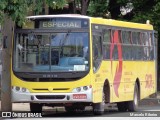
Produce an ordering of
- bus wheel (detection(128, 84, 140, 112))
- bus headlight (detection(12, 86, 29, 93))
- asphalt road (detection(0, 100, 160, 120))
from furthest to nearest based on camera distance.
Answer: bus wheel (detection(128, 84, 140, 112))
asphalt road (detection(0, 100, 160, 120))
bus headlight (detection(12, 86, 29, 93))

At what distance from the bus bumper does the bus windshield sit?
756 mm

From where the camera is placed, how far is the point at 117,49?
22828 millimetres

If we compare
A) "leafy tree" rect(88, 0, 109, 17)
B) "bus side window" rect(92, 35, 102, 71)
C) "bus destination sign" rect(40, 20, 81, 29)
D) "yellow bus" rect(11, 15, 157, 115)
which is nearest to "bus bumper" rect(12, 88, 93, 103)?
"yellow bus" rect(11, 15, 157, 115)

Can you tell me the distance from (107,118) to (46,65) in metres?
2.54

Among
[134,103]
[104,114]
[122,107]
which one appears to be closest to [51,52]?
[104,114]

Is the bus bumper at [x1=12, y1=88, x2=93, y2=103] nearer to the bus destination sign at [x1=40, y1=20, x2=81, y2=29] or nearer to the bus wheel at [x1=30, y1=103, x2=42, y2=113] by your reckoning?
the bus wheel at [x1=30, y1=103, x2=42, y2=113]

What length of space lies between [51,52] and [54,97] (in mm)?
1441

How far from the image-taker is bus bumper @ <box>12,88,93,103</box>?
19733 millimetres

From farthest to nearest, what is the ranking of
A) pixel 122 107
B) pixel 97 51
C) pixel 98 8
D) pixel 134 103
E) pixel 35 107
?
pixel 98 8 < pixel 122 107 < pixel 134 103 < pixel 35 107 < pixel 97 51

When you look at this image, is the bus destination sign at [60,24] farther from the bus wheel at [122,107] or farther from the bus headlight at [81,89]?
the bus wheel at [122,107]

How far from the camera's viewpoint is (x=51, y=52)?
20.2 meters

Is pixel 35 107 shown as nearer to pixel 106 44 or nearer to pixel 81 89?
pixel 81 89

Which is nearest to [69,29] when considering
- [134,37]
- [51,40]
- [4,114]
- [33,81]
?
[51,40]

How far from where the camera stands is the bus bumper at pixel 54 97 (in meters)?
19.7
